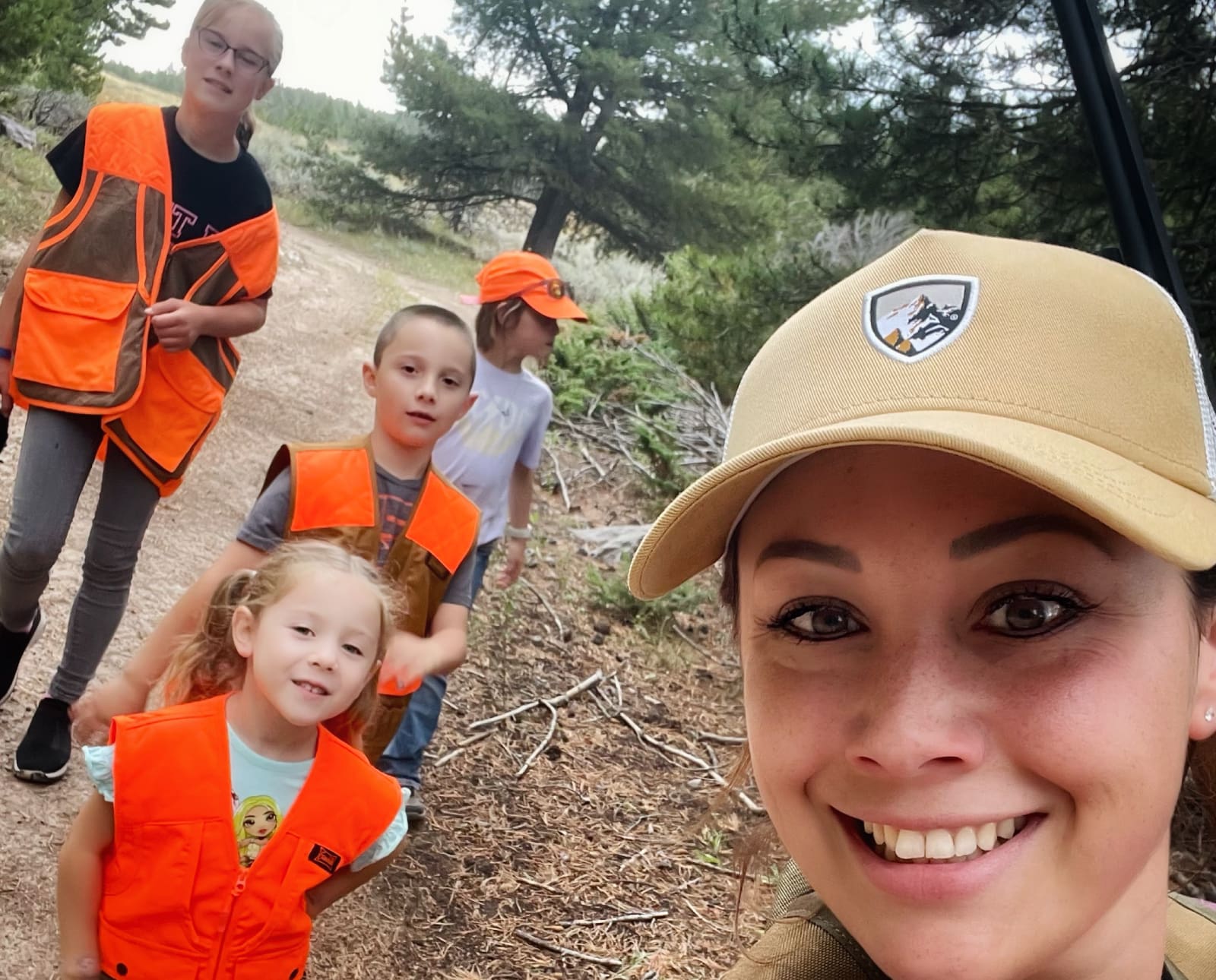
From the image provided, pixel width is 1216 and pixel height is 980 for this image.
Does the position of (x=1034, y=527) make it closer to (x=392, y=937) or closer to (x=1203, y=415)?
(x=1203, y=415)

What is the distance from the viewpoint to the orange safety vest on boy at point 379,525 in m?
2.12

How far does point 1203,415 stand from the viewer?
812 mm

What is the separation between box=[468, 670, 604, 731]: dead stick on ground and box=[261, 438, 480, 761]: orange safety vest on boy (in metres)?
1.38

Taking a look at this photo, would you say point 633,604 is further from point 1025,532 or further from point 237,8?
point 1025,532

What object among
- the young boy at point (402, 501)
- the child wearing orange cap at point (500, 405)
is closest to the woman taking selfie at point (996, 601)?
the young boy at point (402, 501)

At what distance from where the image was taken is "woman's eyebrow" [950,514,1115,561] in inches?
30.1

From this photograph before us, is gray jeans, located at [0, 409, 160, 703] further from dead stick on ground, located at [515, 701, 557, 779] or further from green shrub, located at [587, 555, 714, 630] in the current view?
green shrub, located at [587, 555, 714, 630]

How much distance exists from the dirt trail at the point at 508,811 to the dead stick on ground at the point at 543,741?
37 mm

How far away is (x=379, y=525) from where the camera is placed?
2.18 metres

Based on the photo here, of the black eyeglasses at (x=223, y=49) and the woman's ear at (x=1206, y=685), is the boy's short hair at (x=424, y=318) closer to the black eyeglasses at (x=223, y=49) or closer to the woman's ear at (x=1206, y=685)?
the black eyeglasses at (x=223, y=49)

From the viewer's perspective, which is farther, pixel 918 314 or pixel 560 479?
pixel 560 479

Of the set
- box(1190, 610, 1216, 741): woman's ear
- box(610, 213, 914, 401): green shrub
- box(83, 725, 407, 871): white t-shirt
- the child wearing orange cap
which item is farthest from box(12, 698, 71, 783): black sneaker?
box(610, 213, 914, 401): green shrub

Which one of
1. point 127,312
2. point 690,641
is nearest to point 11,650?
point 127,312

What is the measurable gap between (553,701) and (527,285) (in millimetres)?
1672
